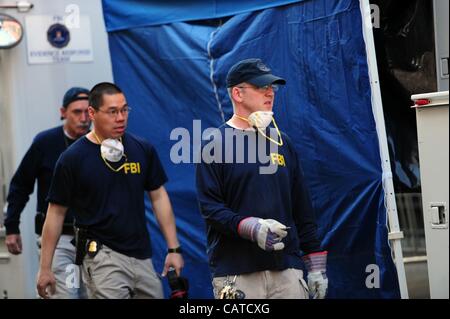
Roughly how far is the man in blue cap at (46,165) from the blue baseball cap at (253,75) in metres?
2.09

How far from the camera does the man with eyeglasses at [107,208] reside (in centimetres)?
661

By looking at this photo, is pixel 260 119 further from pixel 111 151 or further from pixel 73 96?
pixel 73 96

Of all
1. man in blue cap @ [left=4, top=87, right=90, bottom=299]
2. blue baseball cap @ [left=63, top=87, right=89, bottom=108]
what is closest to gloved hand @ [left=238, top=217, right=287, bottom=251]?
man in blue cap @ [left=4, top=87, right=90, bottom=299]

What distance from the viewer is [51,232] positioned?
266 inches

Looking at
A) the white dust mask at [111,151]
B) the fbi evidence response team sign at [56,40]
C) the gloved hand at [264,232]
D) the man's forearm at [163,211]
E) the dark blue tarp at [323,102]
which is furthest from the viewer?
the fbi evidence response team sign at [56,40]

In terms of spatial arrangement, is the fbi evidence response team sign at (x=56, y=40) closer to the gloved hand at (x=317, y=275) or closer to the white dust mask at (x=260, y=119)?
the white dust mask at (x=260, y=119)

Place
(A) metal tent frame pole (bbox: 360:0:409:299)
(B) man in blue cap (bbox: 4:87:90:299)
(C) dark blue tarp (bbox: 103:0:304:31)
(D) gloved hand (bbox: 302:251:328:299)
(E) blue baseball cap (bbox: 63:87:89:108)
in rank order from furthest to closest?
(E) blue baseball cap (bbox: 63:87:89:108) → (B) man in blue cap (bbox: 4:87:90:299) → (C) dark blue tarp (bbox: 103:0:304:31) → (A) metal tent frame pole (bbox: 360:0:409:299) → (D) gloved hand (bbox: 302:251:328:299)

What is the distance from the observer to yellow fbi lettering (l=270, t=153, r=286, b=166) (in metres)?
5.98

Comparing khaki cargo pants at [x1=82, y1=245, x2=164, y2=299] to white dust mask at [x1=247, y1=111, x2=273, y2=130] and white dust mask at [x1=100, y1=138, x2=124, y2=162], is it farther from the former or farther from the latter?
white dust mask at [x1=247, y1=111, x2=273, y2=130]

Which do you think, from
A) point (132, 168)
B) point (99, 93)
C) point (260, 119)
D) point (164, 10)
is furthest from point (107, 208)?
point (164, 10)

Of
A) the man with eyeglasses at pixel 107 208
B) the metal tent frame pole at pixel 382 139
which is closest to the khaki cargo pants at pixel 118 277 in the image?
the man with eyeglasses at pixel 107 208

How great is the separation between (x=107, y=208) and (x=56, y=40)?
96.2 inches

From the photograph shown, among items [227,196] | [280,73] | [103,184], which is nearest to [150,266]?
[103,184]
